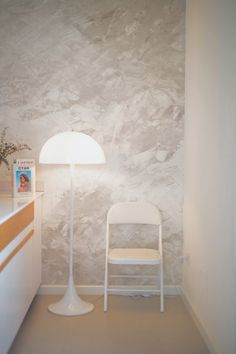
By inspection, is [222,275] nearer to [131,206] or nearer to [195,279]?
[195,279]

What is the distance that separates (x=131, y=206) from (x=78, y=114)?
89cm

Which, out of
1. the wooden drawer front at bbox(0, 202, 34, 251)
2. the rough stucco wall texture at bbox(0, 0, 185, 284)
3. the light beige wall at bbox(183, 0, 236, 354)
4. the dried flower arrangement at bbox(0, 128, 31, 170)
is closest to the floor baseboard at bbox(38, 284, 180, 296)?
the rough stucco wall texture at bbox(0, 0, 185, 284)

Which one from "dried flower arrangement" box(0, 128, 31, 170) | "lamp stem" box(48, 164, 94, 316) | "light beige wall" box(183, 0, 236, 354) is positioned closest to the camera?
"light beige wall" box(183, 0, 236, 354)

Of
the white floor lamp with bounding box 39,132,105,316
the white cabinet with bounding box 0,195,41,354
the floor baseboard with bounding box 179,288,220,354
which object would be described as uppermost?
the white floor lamp with bounding box 39,132,105,316

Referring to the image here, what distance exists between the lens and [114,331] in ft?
9.21

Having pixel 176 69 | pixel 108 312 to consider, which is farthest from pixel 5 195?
pixel 176 69

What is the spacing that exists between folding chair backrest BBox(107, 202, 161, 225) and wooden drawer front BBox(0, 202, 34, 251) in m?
0.72

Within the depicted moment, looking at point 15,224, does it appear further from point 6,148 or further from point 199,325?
point 199,325

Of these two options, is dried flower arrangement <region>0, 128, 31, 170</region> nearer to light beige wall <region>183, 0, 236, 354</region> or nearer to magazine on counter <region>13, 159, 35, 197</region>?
magazine on counter <region>13, 159, 35, 197</region>

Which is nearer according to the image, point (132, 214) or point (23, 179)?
point (23, 179)

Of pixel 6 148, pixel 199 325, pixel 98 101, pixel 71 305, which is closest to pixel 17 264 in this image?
pixel 71 305

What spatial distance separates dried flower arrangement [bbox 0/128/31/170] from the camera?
320 centimetres

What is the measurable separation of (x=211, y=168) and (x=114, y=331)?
1.30 m

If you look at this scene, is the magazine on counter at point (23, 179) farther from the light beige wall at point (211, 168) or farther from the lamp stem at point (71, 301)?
the light beige wall at point (211, 168)
